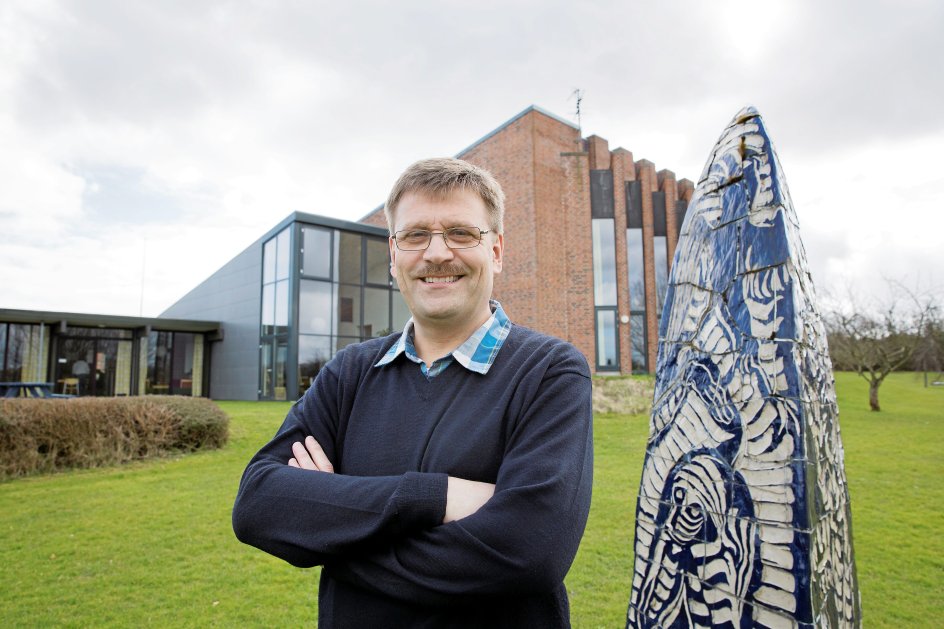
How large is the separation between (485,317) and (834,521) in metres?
1.21

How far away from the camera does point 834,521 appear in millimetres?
1594

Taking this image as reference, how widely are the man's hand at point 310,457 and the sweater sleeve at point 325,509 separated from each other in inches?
2.3

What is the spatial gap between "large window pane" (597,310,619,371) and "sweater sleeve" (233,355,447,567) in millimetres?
18737

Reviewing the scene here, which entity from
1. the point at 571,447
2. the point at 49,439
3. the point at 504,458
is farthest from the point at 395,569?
the point at 49,439

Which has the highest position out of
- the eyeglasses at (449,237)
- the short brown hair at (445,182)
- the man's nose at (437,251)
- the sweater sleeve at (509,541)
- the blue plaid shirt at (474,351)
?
the short brown hair at (445,182)

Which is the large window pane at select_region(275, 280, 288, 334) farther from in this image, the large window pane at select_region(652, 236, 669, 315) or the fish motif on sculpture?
the fish motif on sculpture

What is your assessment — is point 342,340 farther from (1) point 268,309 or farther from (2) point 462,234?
(2) point 462,234

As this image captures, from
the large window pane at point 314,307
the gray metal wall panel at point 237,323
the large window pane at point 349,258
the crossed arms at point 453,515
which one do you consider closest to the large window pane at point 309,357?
the large window pane at point 314,307

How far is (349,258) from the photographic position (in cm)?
1945

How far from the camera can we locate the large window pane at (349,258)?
63.0 feet

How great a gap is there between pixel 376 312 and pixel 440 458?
60.4 ft

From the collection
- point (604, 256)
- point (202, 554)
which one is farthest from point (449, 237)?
point (604, 256)

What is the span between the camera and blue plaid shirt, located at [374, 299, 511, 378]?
1.65 meters

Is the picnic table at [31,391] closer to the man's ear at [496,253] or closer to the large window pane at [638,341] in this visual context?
the man's ear at [496,253]
